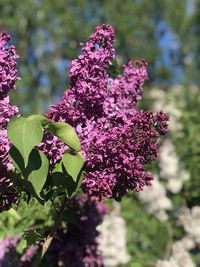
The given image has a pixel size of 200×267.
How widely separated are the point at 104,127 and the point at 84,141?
17cm

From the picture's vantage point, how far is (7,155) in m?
2.41

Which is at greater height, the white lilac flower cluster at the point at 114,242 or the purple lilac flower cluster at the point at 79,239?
the white lilac flower cluster at the point at 114,242

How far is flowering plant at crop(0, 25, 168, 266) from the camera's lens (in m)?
2.38

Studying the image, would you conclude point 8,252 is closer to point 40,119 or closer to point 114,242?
point 40,119

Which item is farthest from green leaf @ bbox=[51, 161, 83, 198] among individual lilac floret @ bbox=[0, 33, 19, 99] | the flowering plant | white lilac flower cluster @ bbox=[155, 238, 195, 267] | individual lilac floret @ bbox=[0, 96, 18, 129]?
white lilac flower cluster @ bbox=[155, 238, 195, 267]

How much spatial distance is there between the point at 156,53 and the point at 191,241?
28.4 m

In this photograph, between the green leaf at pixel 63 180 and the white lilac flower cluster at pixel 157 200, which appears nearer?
the green leaf at pixel 63 180

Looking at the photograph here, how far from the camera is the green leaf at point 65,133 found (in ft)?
7.80

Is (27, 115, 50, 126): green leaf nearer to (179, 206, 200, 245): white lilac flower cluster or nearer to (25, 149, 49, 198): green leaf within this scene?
(25, 149, 49, 198): green leaf

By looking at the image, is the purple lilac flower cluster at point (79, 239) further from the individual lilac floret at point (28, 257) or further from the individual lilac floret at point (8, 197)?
the individual lilac floret at point (8, 197)

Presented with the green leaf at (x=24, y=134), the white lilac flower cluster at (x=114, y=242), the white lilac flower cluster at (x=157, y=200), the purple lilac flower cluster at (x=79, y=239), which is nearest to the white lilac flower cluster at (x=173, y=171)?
the white lilac flower cluster at (x=157, y=200)

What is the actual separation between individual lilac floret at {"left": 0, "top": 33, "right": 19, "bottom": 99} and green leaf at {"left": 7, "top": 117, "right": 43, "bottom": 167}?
304mm

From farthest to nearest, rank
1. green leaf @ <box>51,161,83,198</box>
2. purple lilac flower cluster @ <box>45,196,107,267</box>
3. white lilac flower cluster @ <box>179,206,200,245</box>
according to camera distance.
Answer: white lilac flower cluster @ <box>179,206,200,245</box> → purple lilac flower cluster @ <box>45,196,107,267</box> → green leaf @ <box>51,161,83,198</box>

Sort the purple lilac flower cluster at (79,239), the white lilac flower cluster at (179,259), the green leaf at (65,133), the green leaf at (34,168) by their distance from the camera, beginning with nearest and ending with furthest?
the green leaf at (34,168)
the green leaf at (65,133)
the purple lilac flower cluster at (79,239)
the white lilac flower cluster at (179,259)
